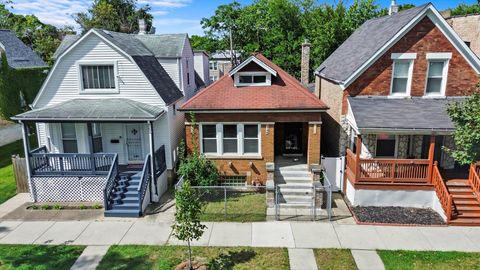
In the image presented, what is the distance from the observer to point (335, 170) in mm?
17109

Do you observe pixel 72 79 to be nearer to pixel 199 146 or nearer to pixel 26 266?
pixel 199 146

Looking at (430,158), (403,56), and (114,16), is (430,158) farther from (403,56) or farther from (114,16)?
(114,16)

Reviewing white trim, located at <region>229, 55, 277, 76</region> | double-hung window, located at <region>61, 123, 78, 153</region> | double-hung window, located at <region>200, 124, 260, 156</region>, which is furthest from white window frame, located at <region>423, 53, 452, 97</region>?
double-hung window, located at <region>61, 123, 78, 153</region>

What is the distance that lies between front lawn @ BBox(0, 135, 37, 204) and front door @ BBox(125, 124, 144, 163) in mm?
6181

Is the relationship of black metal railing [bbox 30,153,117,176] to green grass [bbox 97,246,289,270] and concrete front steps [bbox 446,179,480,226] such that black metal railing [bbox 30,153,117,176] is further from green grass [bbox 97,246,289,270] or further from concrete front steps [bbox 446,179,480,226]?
concrete front steps [bbox 446,179,480,226]

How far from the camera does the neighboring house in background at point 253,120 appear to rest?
16578 mm

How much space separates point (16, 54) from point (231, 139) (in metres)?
25.7

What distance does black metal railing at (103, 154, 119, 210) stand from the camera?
14602 mm

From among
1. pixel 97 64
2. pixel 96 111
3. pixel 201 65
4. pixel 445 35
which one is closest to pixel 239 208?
pixel 96 111

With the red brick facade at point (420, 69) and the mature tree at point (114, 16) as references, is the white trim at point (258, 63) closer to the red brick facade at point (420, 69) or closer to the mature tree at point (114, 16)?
the red brick facade at point (420, 69)

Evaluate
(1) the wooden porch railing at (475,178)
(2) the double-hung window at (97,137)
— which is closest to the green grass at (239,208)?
(2) the double-hung window at (97,137)

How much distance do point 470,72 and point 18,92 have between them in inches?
1250

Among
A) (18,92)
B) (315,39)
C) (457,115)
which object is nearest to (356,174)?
(457,115)

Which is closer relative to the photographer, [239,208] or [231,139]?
[239,208]
